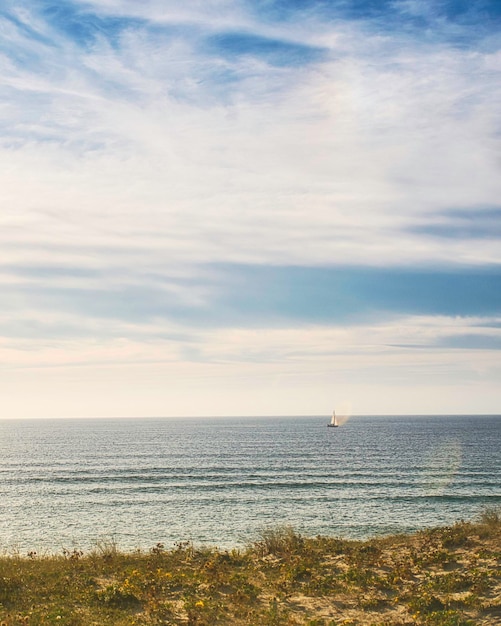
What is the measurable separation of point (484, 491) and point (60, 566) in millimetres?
51820

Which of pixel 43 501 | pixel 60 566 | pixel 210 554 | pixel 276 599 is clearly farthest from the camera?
pixel 43 501

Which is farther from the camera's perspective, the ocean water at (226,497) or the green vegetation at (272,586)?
the ocean water at (226,497)

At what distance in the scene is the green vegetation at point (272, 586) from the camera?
58.3ft

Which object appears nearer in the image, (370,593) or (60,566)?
(370,593)

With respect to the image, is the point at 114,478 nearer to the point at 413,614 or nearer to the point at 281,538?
the point at 281,538

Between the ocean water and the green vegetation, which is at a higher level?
the green vegetation

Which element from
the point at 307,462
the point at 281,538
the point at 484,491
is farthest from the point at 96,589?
the point at 307,462

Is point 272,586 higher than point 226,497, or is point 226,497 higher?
point 272,586

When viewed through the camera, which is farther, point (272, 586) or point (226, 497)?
point (226, 497)

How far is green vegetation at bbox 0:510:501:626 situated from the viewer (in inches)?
700

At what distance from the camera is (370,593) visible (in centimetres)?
1988

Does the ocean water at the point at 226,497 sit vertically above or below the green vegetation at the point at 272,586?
below

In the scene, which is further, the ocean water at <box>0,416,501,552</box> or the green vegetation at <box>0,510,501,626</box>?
the ocean water at <box>0,416,501,552</box>

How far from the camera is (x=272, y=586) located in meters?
20.8
